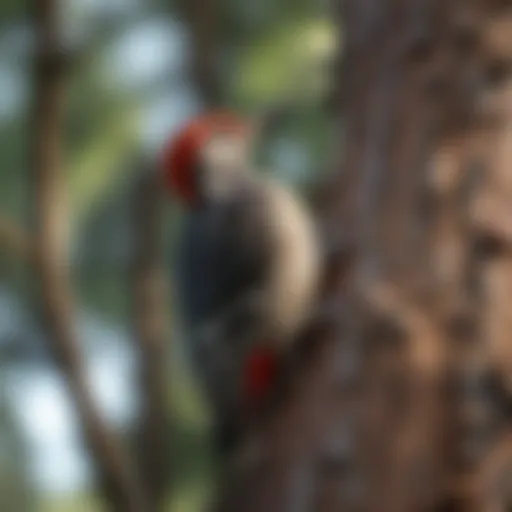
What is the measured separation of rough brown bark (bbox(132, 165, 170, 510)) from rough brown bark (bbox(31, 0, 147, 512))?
2.4 inches

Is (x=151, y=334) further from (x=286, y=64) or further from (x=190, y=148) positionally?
(x=286, y=64)

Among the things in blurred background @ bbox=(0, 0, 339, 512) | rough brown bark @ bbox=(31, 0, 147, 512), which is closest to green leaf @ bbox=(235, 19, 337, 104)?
blurred background @ bbox=(0, 0, 339, 512)

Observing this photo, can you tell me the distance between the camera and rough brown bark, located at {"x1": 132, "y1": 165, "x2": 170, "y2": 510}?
1156 mm

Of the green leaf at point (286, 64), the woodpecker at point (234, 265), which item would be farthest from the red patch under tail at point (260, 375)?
the green leaf at point (286, 64)

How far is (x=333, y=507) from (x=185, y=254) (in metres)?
0.42

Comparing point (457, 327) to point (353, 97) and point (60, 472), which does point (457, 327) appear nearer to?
point (353, 97)

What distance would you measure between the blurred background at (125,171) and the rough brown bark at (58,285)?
29 millimetres

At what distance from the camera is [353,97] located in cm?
95

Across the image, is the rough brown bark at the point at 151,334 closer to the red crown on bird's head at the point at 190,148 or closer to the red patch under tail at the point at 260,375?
the red crown on bird's head at the point at 190,148

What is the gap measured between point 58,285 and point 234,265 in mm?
154

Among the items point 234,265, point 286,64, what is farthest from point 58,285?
point 286,64

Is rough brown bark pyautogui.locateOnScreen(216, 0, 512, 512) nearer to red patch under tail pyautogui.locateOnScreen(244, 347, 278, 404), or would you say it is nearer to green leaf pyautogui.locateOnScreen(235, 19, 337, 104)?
red patch under tail pyautogui.locateOnScreen(244, 347, 278, 404)

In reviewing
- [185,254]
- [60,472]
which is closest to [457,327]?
[185,254]

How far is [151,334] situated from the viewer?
120cm
